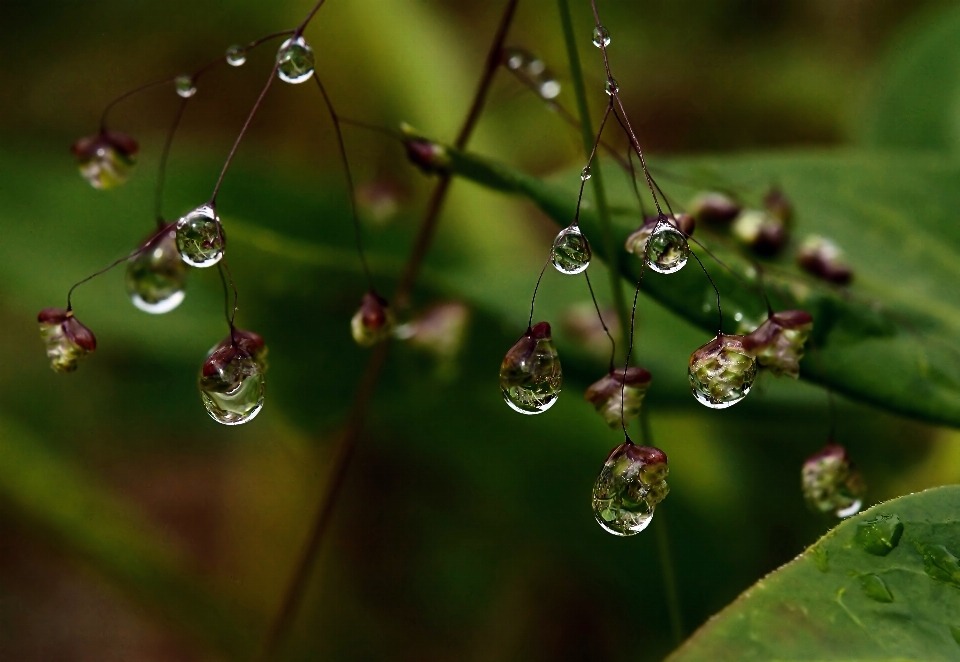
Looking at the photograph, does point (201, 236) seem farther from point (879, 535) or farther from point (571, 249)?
point (879, 535)

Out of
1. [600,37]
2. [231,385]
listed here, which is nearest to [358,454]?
[231,385]

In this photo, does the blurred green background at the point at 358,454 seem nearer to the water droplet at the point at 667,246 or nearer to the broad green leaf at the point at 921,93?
the broad green leaf at the point at 921,93

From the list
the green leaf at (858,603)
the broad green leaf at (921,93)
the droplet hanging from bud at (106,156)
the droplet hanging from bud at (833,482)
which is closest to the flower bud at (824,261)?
the droplet hanging from bud at (833,482)

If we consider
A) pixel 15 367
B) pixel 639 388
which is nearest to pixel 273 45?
pixel 15 367

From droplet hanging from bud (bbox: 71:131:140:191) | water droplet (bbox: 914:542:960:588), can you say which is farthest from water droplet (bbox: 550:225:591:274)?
droplet hanging from bud (bbox: 71:131:140:191)

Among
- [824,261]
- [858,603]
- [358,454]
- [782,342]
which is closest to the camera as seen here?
[858,603]

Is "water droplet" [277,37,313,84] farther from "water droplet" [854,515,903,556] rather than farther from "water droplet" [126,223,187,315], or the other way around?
"water droplet" [854,515,903,556]

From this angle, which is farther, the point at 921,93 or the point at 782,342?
the point at 921,93

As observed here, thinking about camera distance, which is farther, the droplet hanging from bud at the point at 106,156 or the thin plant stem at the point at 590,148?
the droplet hanging from bud at the point at 106,156
